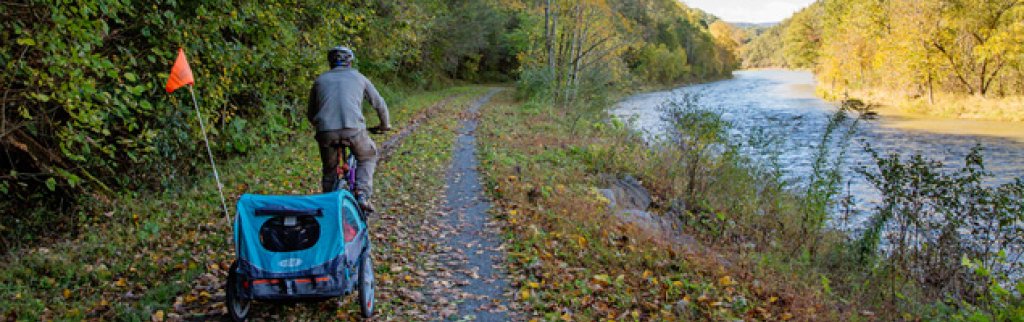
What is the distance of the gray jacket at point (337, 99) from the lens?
19.5 feet

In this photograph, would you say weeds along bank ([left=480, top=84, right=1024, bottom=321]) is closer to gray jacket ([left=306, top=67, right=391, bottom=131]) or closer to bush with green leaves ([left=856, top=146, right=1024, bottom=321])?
bush with green leaves ([left=856, top=146, right=1024, bottom=321])

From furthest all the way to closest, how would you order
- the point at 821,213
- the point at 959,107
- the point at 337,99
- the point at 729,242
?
the point at 959,107 < the point at 729,242 < the point at 821,213 < the point at 337,99

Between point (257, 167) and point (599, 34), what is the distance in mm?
17250

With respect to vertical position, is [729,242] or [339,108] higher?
[339,108]

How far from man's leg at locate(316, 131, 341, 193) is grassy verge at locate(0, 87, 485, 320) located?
101cm

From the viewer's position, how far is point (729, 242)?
942 centimetres

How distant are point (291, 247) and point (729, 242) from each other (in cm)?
723

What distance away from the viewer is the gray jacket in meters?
5.93

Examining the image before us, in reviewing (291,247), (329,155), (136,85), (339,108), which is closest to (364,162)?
(329,155)

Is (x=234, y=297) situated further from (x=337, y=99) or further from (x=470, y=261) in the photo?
(x=470, y=261)

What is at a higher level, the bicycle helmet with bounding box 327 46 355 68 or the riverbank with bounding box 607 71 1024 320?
the bicycle helmet with bounding box 327 46 355 68

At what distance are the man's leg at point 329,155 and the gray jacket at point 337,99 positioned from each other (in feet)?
0.30

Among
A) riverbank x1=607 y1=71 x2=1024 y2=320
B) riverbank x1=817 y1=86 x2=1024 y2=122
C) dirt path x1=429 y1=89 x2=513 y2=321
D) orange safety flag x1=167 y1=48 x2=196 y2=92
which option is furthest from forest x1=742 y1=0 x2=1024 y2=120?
orange safety flag x1=167 y1=48 x2=196 y2=92

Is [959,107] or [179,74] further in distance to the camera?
[959,107]
